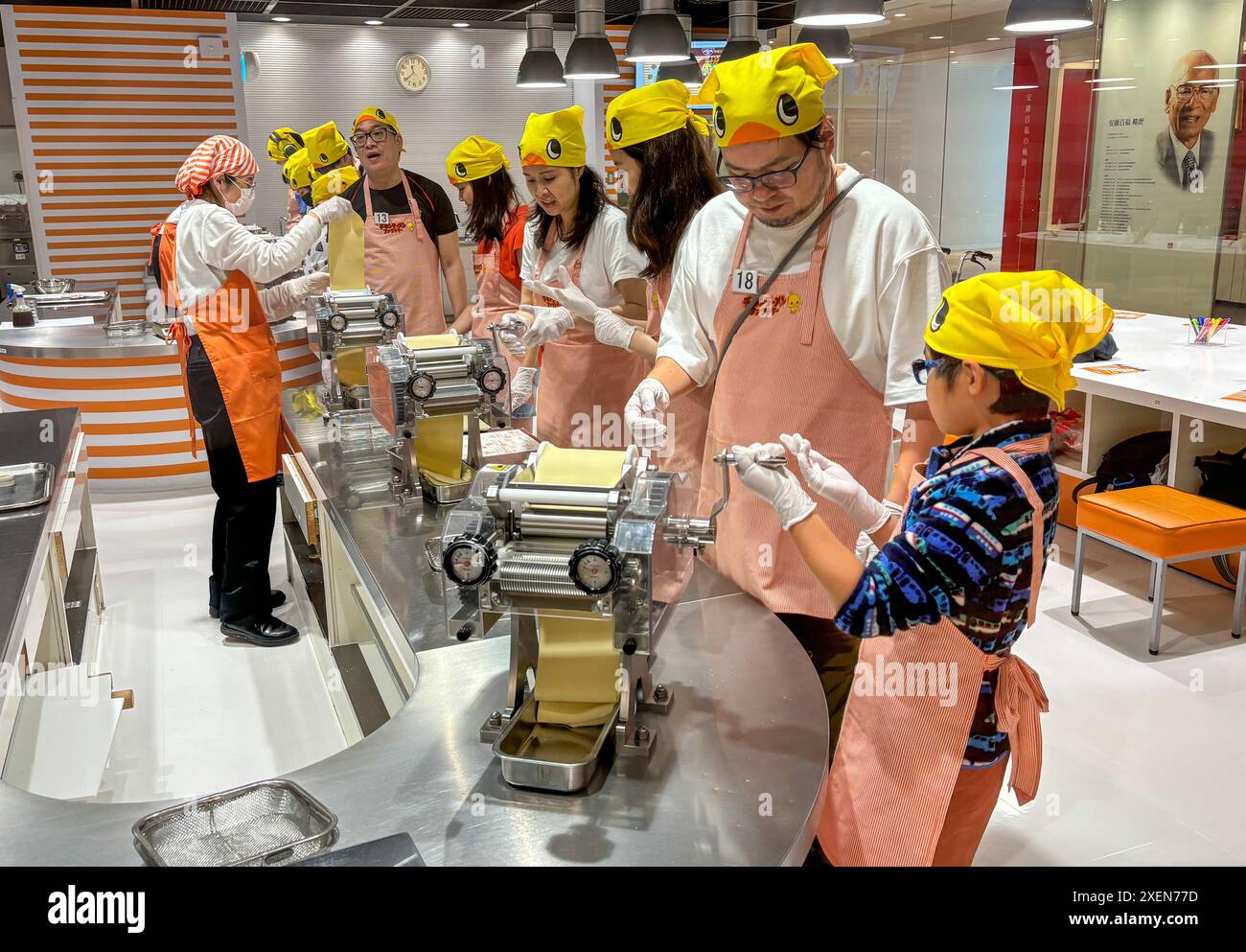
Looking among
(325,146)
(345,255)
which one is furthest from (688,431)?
(325,146)

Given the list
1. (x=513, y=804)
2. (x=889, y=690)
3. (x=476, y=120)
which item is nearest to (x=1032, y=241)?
(x=476, y=120)

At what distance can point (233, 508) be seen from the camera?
3930 millimetres

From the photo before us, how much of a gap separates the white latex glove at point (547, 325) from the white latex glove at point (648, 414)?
3.22ft

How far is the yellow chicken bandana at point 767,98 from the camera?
1.83 m

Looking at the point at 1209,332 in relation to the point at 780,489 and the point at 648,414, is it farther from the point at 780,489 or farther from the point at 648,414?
the point at 780,489

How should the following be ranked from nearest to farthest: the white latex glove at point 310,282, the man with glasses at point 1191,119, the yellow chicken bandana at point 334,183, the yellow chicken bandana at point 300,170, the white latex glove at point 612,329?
the white latex glove at point 612,329, the white latex glove at point 310,282, the yellow chicken bandana at point 334,183, the yellow chicken bandana at point 300,170, the man with glasses at point 1191,119

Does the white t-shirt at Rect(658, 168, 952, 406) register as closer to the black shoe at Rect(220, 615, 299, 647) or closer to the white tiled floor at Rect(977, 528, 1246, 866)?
the white tiled floor at Rect(977, 528, 1246, 866)

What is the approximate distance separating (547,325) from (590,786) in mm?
1911

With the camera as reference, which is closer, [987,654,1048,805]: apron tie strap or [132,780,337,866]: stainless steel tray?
[132,780,337,866]: stainless steel tray

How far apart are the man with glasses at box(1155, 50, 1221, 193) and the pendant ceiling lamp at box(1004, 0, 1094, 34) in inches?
106

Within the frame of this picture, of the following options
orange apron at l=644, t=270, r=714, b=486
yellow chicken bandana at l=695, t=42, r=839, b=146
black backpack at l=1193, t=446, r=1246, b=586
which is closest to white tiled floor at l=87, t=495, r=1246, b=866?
black backpack at l=1193, t=446, r=1246, b=586

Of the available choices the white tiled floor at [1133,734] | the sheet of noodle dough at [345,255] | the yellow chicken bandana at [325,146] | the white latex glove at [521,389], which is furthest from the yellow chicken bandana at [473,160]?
the white tiled floor at [1133,734]

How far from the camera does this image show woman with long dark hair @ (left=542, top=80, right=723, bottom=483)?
2.62 meters

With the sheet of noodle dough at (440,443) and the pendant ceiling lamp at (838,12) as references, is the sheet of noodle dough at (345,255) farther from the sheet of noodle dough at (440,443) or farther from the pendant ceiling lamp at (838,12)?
the pendant ceiling lamp at (838,12)
